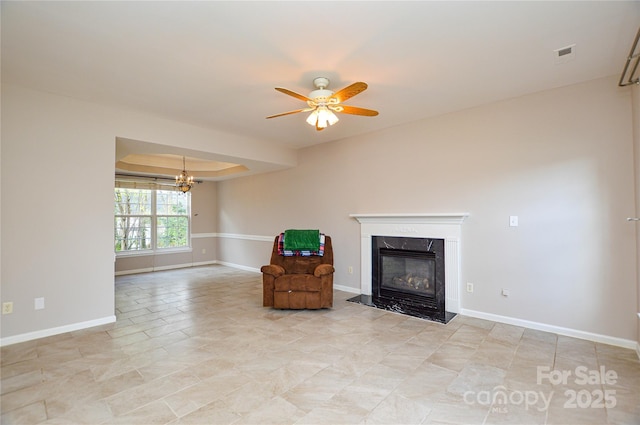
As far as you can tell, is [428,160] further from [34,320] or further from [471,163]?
[34,320]

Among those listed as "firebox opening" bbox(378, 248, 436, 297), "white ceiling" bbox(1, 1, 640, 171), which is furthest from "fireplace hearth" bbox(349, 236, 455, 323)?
"white ceiling" bbox(1, 1, 640, 171)

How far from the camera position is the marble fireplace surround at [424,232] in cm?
383

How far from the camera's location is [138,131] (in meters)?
3.81

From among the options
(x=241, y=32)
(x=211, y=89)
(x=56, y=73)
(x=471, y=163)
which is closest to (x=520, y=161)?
(x=471, y=163)

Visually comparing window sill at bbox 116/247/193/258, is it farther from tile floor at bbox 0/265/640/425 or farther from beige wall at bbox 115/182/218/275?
tile floor at bbox 0/265/640/425

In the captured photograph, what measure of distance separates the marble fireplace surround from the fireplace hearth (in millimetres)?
69

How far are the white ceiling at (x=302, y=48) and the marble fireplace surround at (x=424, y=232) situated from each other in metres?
1.48

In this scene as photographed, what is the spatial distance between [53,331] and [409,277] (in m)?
4.33

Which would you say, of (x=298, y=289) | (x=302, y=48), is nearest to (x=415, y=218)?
(x=298, y=289)

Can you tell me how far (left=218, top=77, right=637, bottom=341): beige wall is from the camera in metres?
2.86

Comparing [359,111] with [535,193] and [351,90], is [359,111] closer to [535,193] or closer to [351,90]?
[351,90]

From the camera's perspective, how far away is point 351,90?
2.51m

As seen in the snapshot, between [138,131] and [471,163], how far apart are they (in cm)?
423

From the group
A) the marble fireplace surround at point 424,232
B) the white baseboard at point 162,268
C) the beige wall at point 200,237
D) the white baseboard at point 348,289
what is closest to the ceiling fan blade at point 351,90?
the marble fireplace surround at point 424,232
